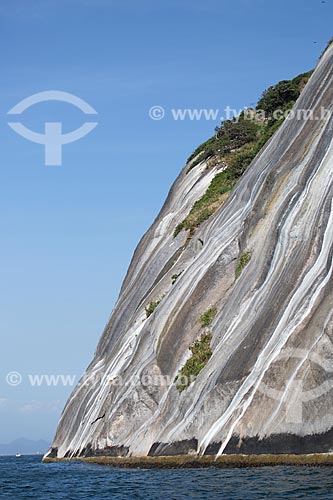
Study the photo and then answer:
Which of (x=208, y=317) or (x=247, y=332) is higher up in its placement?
(x=208, y=317)

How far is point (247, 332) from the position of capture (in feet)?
118

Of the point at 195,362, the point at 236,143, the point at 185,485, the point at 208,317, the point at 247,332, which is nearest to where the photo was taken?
the point at 185,485

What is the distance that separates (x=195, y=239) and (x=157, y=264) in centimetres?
630

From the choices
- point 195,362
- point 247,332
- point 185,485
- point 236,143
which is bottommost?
point 185,485

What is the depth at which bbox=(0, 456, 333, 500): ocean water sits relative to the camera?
81.4 ft

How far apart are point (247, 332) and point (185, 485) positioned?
28.7 feet

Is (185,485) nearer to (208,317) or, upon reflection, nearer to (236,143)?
(208,317)

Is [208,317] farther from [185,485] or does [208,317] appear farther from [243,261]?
[185,485]

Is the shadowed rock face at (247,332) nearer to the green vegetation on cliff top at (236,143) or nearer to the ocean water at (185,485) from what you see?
the ocean water at (185,485)

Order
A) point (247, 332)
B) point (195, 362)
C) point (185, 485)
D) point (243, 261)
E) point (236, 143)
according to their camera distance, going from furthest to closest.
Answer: point (236, 143), point (243, 261), point (195, 362), point (247, 332), point (185, 485)

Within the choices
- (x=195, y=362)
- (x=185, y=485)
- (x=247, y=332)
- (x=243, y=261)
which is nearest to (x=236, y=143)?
(x=243, y=261)

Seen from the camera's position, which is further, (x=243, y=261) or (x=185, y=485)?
(x=243, y=261)

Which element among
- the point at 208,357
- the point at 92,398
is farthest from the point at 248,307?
the point at 92,398

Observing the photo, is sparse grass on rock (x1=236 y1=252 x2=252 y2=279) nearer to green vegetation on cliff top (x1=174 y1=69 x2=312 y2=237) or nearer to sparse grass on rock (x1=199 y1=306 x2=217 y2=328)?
sparse grass on rock (x1=199 y1=306 x2=217 y2=328)
